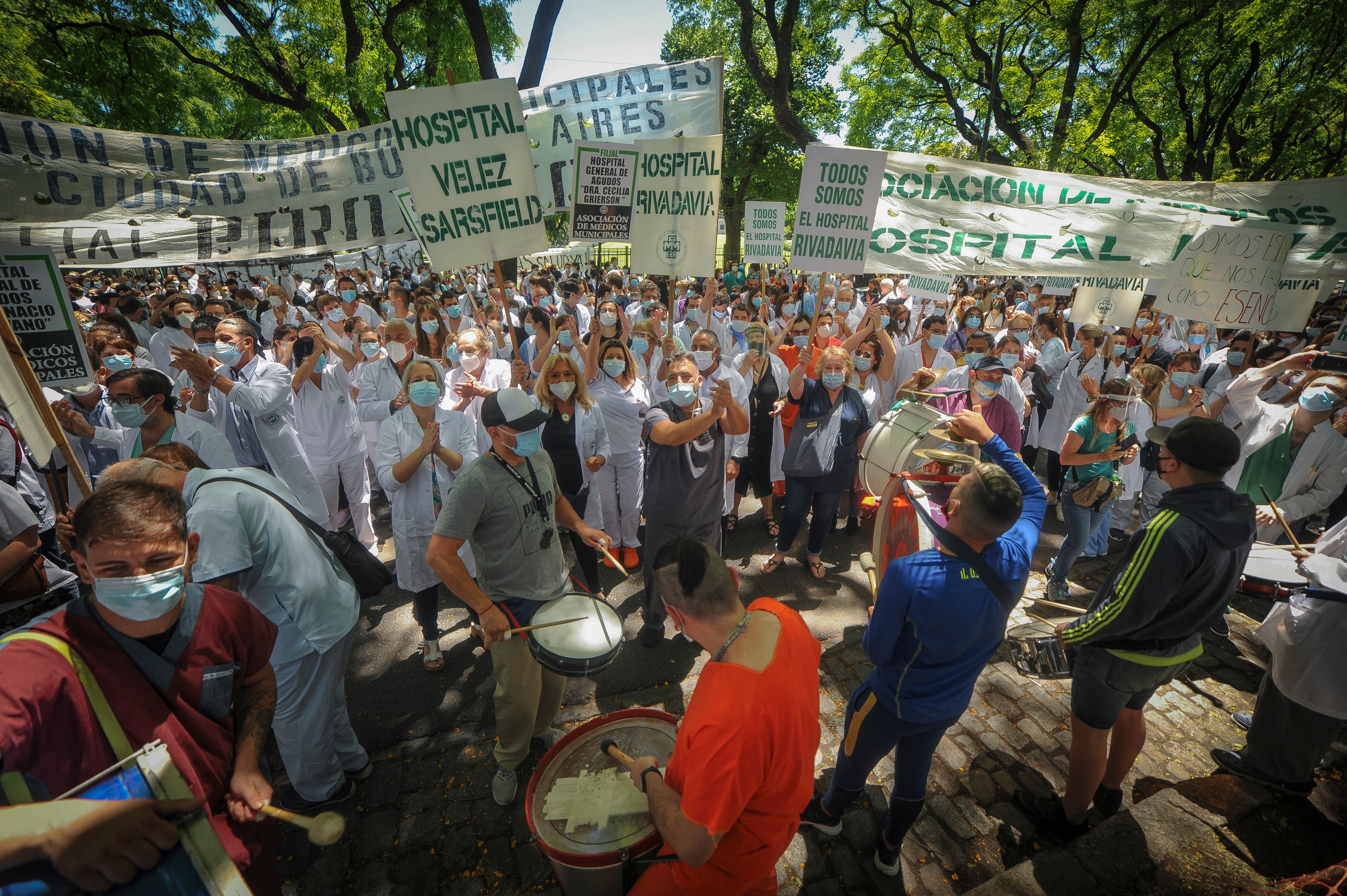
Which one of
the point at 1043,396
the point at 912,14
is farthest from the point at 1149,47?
the point at 1043,396

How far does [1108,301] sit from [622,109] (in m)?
8.37

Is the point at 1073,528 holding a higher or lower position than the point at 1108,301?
lower

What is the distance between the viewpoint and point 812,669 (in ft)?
6.56

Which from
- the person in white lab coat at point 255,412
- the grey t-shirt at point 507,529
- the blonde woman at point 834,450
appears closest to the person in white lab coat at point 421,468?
the grey t-shirt at point 507,529

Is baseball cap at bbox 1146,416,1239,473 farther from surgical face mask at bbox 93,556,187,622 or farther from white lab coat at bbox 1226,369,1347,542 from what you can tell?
surgical face mask at bbox 93,556,187,622

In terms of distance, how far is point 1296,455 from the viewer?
4.53 meters

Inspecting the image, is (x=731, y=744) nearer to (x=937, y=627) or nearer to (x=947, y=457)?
(x=937, y=627)

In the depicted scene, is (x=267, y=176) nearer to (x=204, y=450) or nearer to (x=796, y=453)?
(x=204, y=450)

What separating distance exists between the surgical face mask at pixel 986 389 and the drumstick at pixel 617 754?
4484mm

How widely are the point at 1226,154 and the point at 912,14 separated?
41.9 feet

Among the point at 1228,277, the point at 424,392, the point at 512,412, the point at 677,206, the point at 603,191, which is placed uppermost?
the point at 603,191

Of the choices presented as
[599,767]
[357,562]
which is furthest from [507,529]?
[599,767]

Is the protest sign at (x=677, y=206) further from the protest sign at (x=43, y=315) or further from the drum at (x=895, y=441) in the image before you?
the protest sign at (x=43, y=315)

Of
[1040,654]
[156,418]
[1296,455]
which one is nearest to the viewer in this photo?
[1040,654]
